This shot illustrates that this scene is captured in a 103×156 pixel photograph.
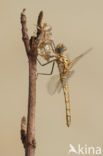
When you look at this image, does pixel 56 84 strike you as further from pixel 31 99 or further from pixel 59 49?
pixel 31 99

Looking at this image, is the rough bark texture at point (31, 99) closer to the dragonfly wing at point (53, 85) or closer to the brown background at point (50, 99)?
the dragonfly wing at point (53, 85)

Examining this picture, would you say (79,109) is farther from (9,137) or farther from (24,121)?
(24,121)

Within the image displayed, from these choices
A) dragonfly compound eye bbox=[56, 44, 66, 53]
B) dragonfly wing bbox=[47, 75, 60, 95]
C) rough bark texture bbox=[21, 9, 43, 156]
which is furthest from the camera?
dragonfly wing bbox=[47, 75, 60, 95]

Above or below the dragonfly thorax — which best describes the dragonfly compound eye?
above

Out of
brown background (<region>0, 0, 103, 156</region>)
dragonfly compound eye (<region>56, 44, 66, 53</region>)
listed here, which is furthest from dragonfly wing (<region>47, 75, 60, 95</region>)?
brown background (<region>0, 0, 103, 156</region>)

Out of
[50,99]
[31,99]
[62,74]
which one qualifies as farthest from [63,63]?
[50,99]

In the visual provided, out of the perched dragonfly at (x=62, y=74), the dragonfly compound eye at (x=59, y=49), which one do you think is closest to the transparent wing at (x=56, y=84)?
the perched dragonfly at (x=62, y=74)

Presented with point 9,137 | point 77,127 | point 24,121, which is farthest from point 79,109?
point 24,121

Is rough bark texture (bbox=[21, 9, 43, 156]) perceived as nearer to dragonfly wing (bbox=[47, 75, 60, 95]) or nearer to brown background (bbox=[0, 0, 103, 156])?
dragonfly wing (bbox=[47, 75, 60, 95])
